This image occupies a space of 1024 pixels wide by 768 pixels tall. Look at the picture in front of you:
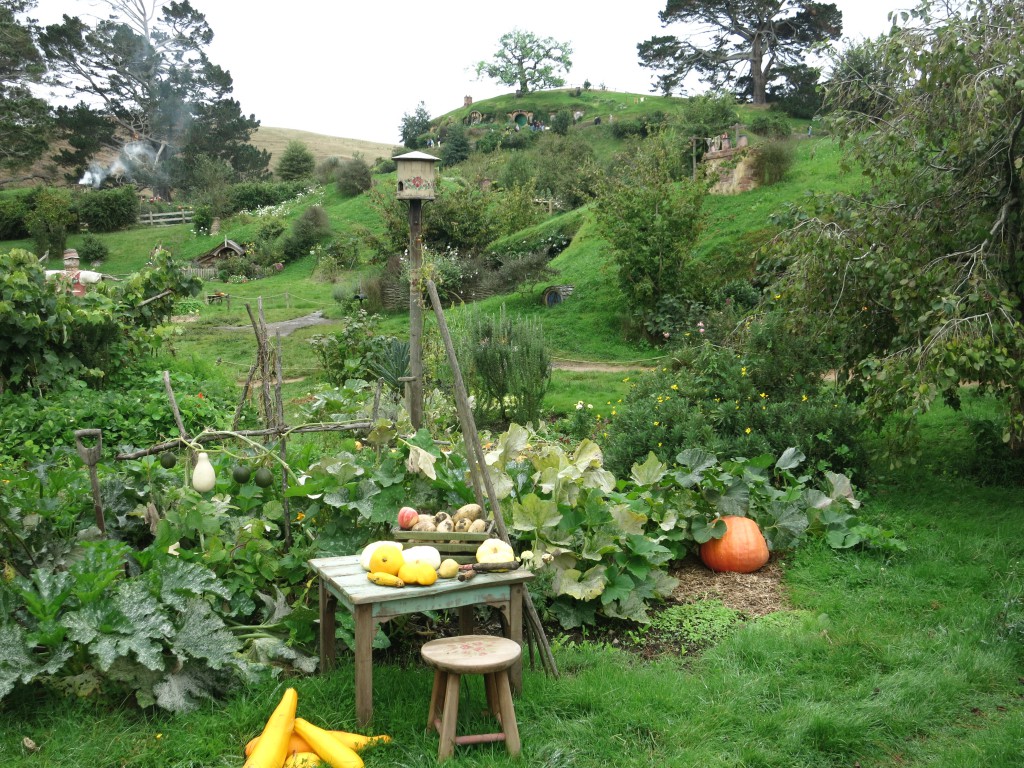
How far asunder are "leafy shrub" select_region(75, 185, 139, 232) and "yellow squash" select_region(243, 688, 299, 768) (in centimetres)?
3385

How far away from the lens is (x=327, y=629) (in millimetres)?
3334

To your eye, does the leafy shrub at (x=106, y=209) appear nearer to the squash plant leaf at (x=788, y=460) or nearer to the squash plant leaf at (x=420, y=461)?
the squash plant leaf at (x=788, y=460)

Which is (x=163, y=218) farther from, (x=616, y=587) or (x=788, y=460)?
(x=616, y=587)

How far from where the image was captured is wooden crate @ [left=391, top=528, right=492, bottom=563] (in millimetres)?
3271

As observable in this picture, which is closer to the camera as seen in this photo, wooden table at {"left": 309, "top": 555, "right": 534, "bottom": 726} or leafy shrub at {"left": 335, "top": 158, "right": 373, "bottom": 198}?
wooden table at {"left": 309, "top": 555, "right": 534, "bottom": 726}

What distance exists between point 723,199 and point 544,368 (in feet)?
33.6

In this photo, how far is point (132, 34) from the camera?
1673 inches

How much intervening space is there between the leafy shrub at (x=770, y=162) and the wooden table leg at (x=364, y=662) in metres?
16.4

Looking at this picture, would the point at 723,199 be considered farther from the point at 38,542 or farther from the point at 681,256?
the point at 38,542

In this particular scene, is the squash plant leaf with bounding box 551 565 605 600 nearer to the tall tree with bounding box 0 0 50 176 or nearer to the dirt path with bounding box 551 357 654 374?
the dirt path with bounding box 551 357 654 374

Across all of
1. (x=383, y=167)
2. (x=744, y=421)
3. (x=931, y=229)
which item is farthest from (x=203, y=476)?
(x=383, y=167)

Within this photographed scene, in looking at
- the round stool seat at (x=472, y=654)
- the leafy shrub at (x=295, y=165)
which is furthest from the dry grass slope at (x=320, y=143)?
the round stool seat at (x=472, y=654)

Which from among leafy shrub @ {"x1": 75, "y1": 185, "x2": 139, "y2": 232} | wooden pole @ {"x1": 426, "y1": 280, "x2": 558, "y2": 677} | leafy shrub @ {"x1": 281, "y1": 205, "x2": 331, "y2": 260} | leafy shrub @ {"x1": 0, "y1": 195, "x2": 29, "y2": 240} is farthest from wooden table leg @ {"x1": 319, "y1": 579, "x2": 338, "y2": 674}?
leafy shrub @ {"x1": 75, "y1": 185, "x2": 139, "y2": 232}

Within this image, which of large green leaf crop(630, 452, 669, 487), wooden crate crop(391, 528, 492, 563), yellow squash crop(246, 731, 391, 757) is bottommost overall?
yellow squash crop(246, 731, 391, 757)
